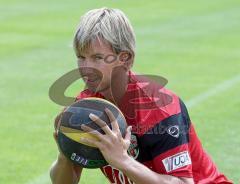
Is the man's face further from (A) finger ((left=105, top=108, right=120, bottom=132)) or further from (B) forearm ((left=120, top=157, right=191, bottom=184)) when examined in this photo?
(B) forearm ((left=120, top=157, right=191, bottom=184))

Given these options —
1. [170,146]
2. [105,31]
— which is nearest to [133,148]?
[170,146]

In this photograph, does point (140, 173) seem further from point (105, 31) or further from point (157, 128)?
point (105, 31)

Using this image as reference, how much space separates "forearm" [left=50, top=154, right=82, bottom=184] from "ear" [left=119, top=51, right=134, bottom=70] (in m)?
0.75

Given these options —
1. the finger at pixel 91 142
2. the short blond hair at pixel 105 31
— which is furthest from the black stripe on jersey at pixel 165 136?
the short blond hair at pixel 105 31

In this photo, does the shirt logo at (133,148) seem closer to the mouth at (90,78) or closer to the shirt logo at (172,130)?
the shirt logo at (172,130)

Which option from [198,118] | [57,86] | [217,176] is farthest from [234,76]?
[217,176]

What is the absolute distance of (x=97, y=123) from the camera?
3711mm

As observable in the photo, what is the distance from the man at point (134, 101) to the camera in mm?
3895

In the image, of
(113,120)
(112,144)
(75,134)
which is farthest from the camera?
(75,134)

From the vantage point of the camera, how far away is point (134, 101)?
3.99 meters

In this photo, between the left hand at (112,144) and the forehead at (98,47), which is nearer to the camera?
the left hand at (112,144)

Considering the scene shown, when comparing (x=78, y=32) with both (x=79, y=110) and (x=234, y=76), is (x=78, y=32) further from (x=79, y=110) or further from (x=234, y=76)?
(x=234, y=76)

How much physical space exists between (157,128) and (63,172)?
82cm

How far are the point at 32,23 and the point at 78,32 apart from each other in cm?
1415
